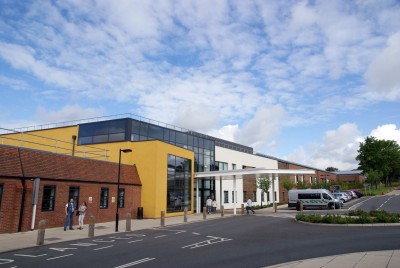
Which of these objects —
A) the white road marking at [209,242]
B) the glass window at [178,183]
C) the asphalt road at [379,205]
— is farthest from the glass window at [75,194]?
the asphalt road at [379,205]

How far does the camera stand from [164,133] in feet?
116

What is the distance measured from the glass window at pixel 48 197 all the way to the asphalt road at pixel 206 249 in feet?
18.6

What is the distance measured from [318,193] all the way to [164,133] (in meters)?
18.9

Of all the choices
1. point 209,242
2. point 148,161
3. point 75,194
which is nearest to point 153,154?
point 148,161

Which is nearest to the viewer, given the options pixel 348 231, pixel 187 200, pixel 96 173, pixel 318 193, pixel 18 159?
pixel 348 231

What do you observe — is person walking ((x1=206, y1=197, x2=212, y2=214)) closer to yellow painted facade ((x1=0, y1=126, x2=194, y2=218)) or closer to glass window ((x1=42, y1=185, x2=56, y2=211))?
yellow painted facade ((x1=0, y1=126, x2=194, y2=218))

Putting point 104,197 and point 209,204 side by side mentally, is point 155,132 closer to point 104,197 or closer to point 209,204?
point 209,204

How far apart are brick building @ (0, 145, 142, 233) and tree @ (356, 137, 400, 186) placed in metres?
80.3

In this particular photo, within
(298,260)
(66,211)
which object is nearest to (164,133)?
(66,211)

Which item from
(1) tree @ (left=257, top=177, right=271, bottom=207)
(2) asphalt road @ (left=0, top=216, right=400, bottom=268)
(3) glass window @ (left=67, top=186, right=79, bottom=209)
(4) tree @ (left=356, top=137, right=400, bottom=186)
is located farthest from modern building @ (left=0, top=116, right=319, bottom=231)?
(4) tree @ (left=356, top=137, right=400, bottom=186)

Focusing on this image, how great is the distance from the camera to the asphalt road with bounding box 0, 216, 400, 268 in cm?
1012

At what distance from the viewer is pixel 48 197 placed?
2012cm

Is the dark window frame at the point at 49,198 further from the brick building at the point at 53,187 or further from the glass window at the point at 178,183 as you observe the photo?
the glass window at the point at 178,183

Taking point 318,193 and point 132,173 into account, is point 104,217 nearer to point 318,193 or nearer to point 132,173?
point 132,173
